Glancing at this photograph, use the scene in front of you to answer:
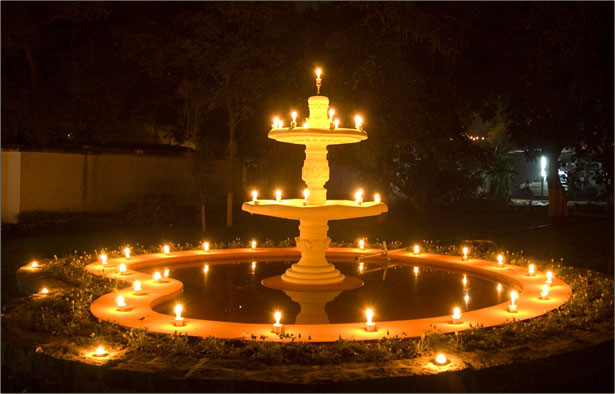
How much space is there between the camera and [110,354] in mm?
6594

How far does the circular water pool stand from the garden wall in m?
11.2

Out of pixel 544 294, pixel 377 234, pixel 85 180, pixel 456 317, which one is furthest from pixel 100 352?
pixel 85 180

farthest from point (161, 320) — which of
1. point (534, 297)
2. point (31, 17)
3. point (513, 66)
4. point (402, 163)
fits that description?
point (402, 163)

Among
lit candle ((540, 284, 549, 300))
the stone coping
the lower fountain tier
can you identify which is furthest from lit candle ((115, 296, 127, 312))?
lit candle ((540, 284, 549, 300))

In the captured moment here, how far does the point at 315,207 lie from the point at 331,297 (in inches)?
63.3

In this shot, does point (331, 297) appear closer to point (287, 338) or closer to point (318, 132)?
point (318, 132)

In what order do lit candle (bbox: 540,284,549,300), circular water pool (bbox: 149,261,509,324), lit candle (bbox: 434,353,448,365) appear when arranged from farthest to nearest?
lit candle (bbox: 540,284,549,300)
circular water pool (bbox: 149,261,509,324)
lit candle (bbox: 434,353,448,365)

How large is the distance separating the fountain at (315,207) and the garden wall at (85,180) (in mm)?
12061

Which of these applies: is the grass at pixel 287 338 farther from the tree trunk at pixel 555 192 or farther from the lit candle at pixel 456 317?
the tree trunk at pixel 555 192

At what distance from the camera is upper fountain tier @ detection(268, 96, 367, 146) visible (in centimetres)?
1060

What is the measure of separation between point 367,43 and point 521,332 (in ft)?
46.9

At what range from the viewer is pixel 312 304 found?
31.8 ft

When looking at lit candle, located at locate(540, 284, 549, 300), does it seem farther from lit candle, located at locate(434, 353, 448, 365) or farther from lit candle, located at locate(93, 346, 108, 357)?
lit candle, located at locate(93, 346, 108, 357)

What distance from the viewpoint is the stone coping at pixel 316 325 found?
7578 millimetres
